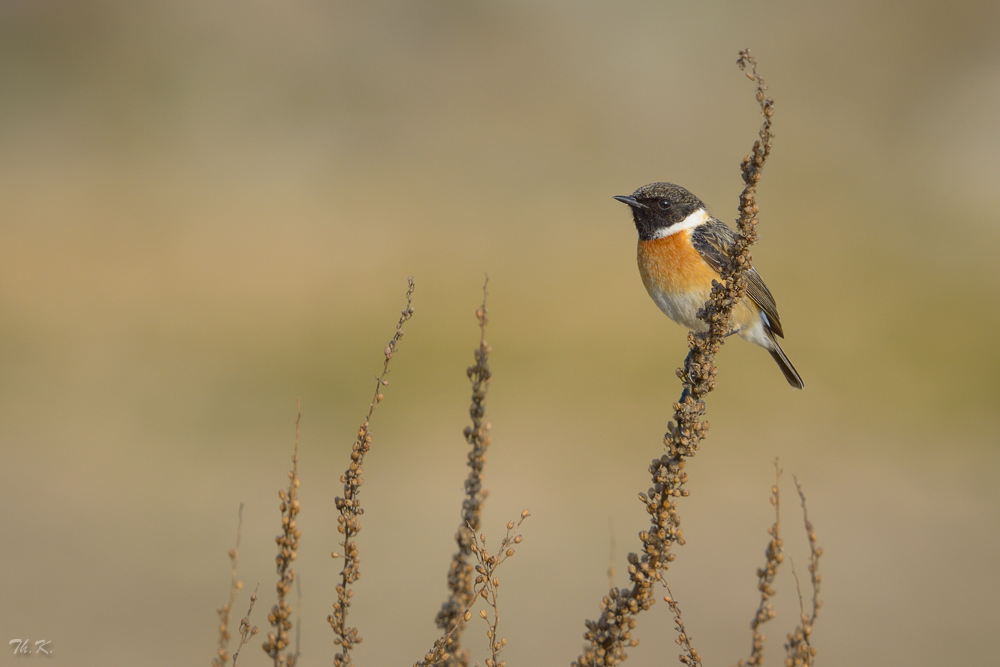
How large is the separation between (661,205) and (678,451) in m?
2.91

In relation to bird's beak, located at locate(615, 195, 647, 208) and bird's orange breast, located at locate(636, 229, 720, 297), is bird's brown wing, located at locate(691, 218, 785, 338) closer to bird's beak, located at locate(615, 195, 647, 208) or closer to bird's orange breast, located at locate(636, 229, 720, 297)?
bird's orange breast, located at locate(636, 229, 720, 297)

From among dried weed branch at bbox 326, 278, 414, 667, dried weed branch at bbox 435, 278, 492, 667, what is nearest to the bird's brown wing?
dried weed branch at bbox 435, 278, 492, 667

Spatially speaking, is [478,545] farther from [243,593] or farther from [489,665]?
[243,593]

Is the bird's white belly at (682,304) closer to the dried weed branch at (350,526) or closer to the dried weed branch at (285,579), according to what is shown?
the dried weed branch at (350,526)

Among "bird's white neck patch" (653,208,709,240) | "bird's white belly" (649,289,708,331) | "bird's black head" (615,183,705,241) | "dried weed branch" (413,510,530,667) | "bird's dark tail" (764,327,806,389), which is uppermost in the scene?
"bird's black head" (615,183,705,241)

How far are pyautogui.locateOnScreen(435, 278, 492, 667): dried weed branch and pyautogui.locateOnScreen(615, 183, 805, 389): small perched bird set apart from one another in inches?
107

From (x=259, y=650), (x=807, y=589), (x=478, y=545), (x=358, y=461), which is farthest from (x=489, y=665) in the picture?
(x=807, y=589)

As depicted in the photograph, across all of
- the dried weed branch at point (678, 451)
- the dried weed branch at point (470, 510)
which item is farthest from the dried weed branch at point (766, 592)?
the dried weed branch at point (470, 510)

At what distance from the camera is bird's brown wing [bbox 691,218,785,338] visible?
5340 millimetres

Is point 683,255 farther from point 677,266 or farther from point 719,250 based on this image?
point 719,250

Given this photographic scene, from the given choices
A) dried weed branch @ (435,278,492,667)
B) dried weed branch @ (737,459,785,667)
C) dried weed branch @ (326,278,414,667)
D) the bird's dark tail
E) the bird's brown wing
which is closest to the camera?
dried weed branch @ (737,459,785,667)

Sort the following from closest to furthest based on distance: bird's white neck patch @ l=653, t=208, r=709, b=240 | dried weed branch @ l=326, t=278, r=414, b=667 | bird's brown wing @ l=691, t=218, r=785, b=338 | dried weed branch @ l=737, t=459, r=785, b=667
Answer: dried weed branch @ l=737, t=459, r=785, b=667 < dried weed branch @ l=326, t=278, r=414, b=667 < bird's brown wing @ l=691, t=218, r=785, b=338 < bird's white neck patch @ l=653, t=208, r=709, b=240

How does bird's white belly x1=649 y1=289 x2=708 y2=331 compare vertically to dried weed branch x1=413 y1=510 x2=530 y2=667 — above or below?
above

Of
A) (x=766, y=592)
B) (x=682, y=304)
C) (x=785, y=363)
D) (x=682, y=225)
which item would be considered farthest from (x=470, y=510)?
(x=785, y=363)
